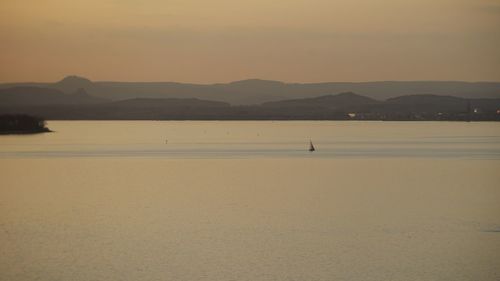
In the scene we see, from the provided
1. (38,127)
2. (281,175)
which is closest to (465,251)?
(281,175)

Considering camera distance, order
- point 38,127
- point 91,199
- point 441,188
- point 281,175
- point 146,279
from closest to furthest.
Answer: point 146,279
point 91,199
point 441,188
point 281,175
point 38,127

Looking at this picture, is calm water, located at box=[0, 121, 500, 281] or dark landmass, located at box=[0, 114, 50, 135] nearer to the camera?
calm water, located at box=[0, 121, 500, 281]

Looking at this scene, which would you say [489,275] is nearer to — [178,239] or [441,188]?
[178,239]

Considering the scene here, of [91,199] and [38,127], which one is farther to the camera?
[38,127]

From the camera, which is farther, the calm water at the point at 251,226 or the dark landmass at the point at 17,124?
the dark landmass at the point at 17,124

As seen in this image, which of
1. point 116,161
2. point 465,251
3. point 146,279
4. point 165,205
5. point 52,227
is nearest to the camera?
point 146,279

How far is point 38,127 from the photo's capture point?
107 m

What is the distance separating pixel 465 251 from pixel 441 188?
14630mm

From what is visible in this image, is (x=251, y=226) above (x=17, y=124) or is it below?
below

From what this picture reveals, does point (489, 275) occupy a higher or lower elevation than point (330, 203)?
lower

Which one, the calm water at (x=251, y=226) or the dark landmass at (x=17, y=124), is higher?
the dark landmass at (x=17, y=124)

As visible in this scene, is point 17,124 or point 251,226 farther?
point 17,124

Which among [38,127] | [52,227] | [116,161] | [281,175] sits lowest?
[52,227]

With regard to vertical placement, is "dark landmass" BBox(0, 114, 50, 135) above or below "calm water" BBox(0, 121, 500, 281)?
above
